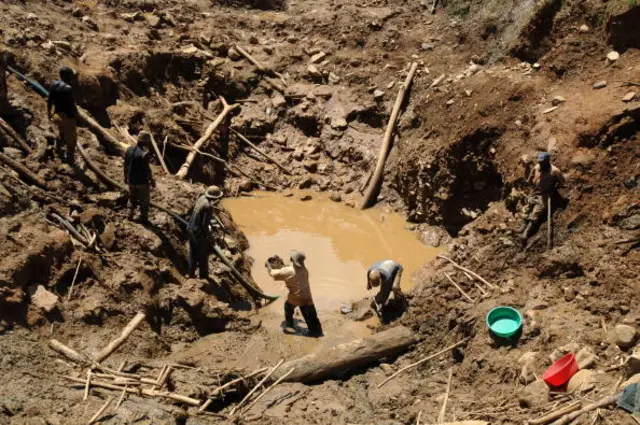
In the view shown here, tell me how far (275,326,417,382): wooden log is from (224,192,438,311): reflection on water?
191cm

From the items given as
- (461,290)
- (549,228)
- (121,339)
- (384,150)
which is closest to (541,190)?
(549,228)

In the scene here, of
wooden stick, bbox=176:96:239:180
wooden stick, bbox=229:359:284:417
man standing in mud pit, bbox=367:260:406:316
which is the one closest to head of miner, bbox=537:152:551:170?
man standing in mud pit, bbox=367:260:406:316

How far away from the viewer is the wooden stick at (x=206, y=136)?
1252 centimetres

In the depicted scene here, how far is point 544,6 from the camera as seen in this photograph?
12328 mm

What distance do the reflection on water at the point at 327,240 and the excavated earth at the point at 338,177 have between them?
0.43 meters

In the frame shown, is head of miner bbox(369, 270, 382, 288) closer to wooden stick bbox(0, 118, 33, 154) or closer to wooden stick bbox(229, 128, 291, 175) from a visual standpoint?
wooden stick bbox(0, 118, 33, 154)

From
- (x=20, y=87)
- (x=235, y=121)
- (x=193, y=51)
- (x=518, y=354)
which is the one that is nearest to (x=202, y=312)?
(x=518, y=354)

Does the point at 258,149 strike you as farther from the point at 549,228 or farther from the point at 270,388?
the point at 270,388

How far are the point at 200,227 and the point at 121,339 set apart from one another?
2211mm

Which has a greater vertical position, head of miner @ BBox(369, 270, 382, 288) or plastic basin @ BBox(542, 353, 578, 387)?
head of miner @ BBox(369, 270, 382, 288)

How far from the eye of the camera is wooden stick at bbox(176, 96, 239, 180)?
41.1 ft

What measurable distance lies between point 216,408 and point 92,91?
7.07m

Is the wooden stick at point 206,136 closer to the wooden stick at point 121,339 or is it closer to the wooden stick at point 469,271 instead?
the wooden stick at point 121,339

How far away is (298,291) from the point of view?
8883 millimetres
